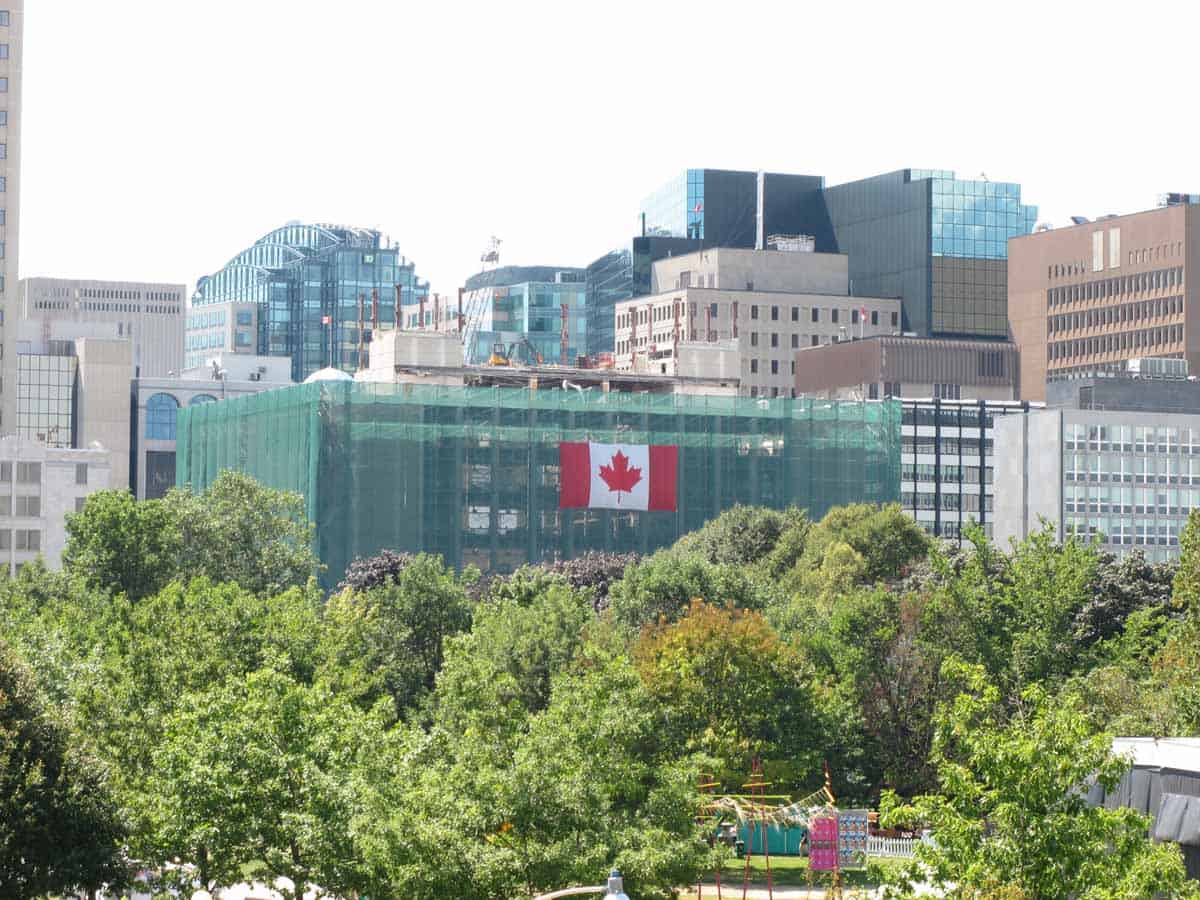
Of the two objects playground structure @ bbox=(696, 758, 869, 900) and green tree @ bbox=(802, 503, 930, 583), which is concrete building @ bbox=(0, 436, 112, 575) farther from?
playground structure @ bbox=(696, 758, 869, 900)

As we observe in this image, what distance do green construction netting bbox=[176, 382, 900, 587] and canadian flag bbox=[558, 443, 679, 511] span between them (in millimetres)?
1147

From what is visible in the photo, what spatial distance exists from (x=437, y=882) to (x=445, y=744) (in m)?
10.4

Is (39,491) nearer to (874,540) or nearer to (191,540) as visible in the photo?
(191,540)

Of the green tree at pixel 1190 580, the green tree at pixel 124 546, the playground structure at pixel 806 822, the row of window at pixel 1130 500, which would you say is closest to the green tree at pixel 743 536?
the green tree at pixel 124 546

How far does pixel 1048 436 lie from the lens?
612ft

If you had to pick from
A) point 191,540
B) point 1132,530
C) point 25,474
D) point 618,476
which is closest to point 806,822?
point 191,540

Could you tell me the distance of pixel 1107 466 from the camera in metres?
188

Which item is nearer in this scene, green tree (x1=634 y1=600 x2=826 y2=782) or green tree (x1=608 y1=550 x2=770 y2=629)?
green tree (x1=634 y1=600 x2=826 y2=782)

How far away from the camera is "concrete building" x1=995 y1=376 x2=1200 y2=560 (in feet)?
611

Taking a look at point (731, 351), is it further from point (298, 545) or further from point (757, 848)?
point (757, 848)

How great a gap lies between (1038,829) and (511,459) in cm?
13191

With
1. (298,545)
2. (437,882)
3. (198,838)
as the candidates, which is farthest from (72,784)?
(298,545)

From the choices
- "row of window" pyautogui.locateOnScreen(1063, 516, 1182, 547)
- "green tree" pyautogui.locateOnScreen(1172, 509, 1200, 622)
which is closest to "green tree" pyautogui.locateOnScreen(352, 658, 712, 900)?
"green tree" pyautogui.locateOnScreen(1172, 509, 1200, 622)

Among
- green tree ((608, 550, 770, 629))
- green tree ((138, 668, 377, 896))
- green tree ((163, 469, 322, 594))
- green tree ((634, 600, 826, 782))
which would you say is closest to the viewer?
green tree ((138, 668, 377, 896))
